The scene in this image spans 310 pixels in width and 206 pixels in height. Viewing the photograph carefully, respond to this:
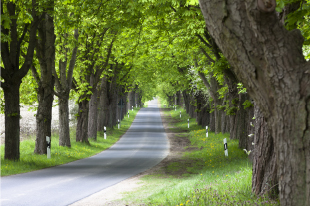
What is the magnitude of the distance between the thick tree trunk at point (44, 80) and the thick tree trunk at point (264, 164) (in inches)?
500

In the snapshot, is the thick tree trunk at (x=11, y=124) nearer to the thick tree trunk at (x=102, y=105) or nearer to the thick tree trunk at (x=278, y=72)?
the thick tree trunk at (x=278, y=72)

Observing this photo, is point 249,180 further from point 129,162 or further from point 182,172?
point 129,162

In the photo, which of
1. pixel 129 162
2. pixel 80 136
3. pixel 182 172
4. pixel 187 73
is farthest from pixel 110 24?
pixel 187 73

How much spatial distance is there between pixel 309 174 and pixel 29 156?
14.0m

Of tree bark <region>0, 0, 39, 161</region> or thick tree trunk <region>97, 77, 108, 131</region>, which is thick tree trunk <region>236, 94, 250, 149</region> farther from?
thick tree trunk <region>97, 77, 108, 131</region>

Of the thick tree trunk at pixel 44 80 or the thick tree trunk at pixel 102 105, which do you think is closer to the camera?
the thick tree trunk at pixel 44 80

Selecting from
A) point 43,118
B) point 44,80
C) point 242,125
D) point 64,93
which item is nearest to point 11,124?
point 43,118

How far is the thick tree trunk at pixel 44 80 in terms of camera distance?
17.2 m

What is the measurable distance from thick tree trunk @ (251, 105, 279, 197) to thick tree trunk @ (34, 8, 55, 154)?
12698 mm

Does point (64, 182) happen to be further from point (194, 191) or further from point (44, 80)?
point (44, 80)

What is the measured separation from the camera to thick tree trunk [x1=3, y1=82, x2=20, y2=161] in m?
14.4

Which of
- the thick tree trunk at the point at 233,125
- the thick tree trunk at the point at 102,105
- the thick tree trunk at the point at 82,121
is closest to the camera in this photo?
the thick tree trunk at the point at 233,125

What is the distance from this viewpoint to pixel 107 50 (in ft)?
80.6

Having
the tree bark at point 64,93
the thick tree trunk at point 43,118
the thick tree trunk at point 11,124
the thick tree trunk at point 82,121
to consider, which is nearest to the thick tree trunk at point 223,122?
the thick tree trunk at point 82,121
